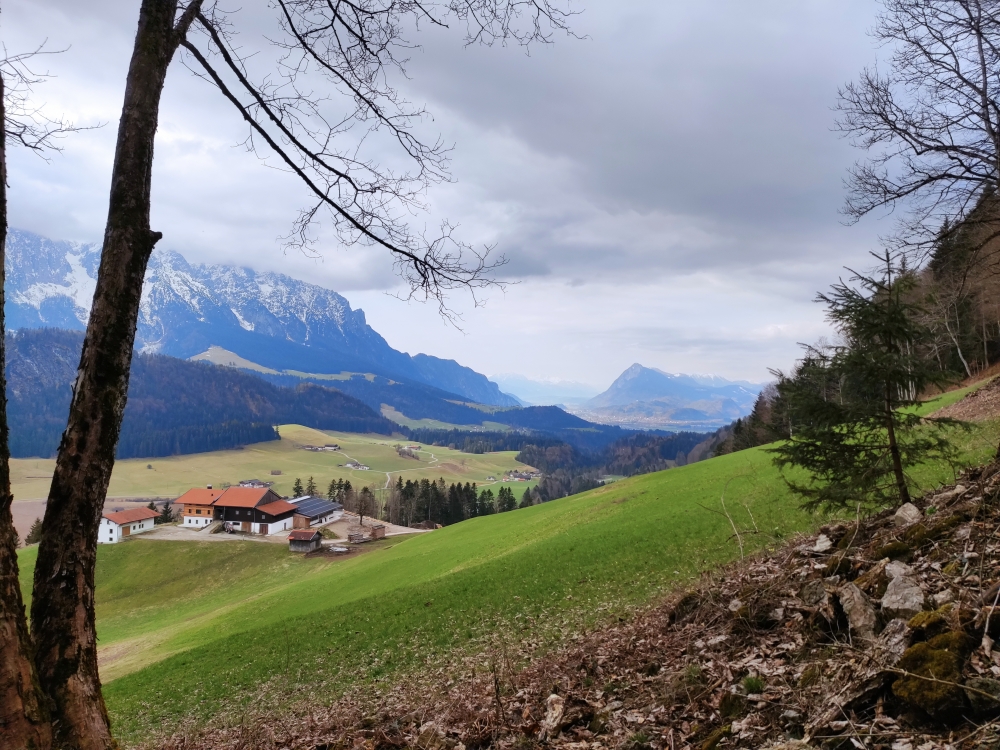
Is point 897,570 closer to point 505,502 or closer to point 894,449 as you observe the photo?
point 894,449

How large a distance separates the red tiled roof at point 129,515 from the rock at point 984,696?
7786 centimetres

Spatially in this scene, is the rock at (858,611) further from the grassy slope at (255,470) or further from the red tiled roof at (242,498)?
the grassy slope at (255,470)

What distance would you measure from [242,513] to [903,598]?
7989 cm

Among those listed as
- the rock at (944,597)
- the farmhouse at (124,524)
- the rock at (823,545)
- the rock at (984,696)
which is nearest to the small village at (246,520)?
the farmhouse at (124,524)

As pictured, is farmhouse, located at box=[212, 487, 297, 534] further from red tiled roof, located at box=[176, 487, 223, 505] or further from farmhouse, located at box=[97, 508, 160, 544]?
farmhouse, located at box=[97, 508, 160, 544]

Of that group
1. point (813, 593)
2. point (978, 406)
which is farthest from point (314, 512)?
point (813, 593)

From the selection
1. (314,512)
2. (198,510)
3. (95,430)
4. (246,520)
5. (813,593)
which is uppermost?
(95,430)

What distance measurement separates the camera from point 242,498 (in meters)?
73.6

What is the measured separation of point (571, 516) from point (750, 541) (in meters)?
16.6

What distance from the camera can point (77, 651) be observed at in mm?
3504

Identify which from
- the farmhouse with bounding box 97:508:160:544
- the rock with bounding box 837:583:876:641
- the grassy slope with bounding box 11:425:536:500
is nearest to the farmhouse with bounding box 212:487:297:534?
the farmhouse with bounding box 97:508:160:544

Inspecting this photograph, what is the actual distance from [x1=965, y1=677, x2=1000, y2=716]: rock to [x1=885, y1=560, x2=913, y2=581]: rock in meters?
1.93

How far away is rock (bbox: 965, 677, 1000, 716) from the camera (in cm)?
271

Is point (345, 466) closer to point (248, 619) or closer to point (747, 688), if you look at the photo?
point (248, 619)
